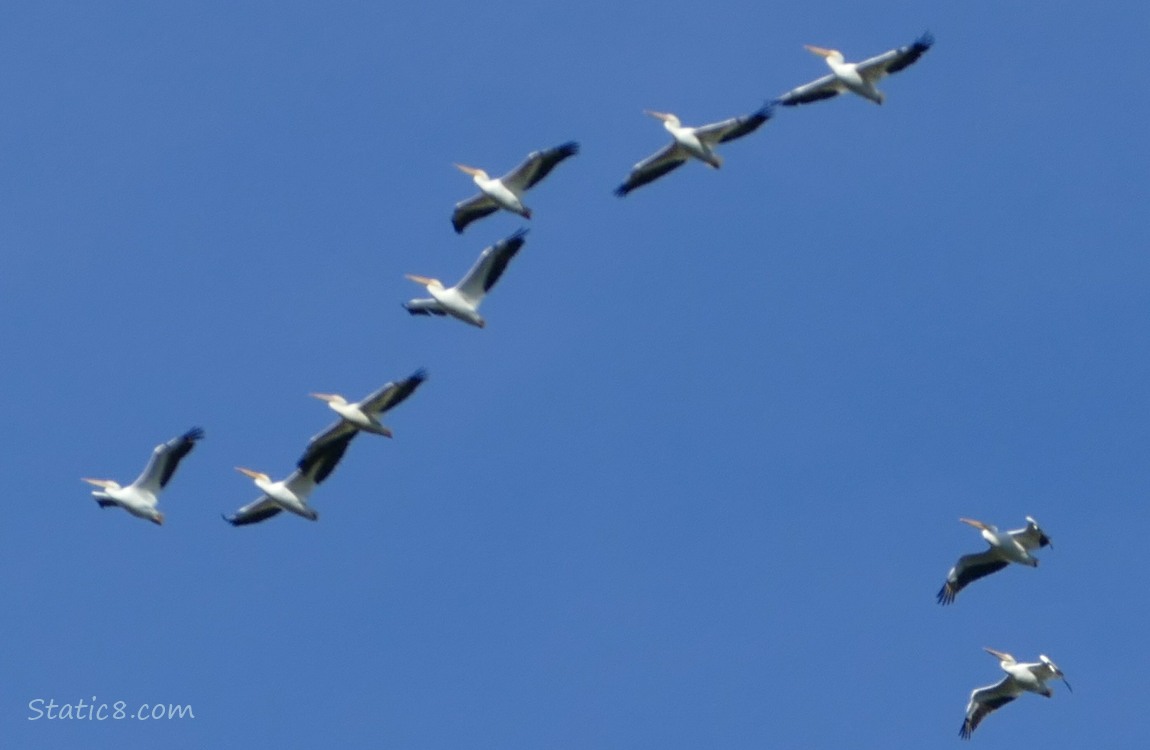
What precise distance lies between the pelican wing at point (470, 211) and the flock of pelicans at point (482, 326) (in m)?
0.30

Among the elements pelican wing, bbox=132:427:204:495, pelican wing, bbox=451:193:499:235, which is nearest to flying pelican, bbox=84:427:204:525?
pelican wing, bbox=132:427:204:495

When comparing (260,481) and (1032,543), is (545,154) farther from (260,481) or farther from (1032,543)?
(1032,543)

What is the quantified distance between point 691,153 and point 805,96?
236 cm

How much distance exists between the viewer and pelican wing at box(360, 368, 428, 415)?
39.4m

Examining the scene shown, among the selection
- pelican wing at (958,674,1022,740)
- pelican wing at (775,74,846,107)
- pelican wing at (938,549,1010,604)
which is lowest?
pelican wing at (958,674,1022,740)

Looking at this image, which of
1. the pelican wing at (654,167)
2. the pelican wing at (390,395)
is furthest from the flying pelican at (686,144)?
the pelican wing at (390,395)

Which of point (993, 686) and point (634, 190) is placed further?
point (634, 190)

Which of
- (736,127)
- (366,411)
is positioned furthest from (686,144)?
(366,411)

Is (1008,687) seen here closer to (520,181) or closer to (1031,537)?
(1031,537)

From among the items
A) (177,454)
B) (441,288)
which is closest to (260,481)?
(177,454)

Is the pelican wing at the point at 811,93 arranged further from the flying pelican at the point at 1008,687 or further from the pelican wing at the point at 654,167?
the flying pelican at the point at 1008,687

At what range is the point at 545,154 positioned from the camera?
41062mm

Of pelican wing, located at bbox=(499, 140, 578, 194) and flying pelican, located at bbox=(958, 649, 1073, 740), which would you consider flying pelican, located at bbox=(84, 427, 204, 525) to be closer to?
pelican wing, located at bbox=(499, 140, 578, 194)

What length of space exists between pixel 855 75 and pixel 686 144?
3.07 metres
